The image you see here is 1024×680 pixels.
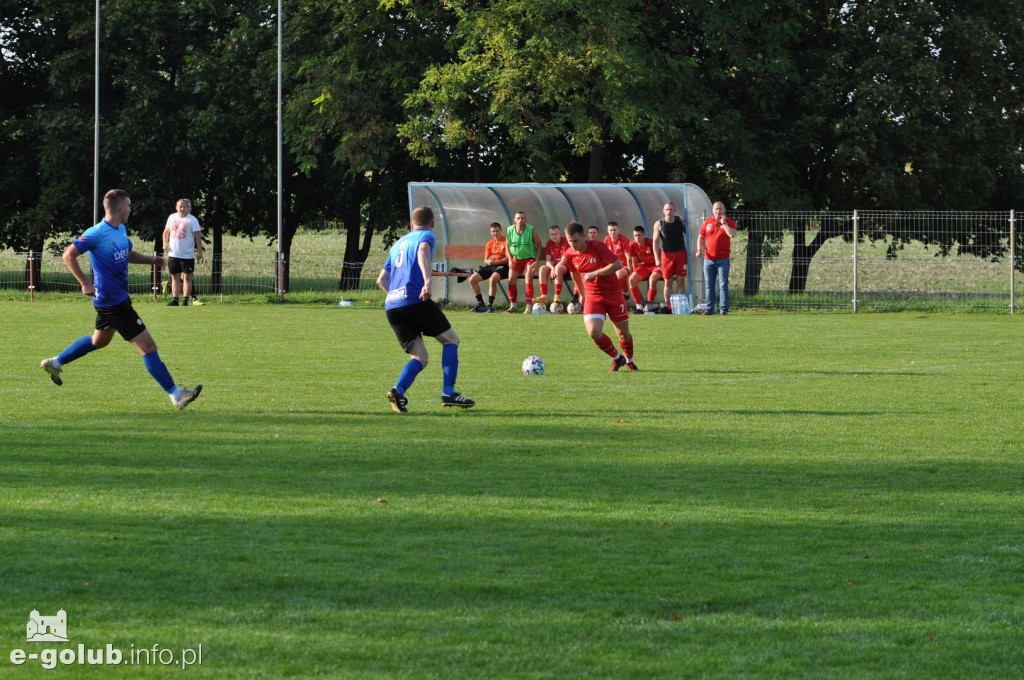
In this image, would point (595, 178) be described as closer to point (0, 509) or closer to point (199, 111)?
point (199, 111)

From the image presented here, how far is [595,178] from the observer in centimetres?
3834

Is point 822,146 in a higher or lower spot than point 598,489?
higher

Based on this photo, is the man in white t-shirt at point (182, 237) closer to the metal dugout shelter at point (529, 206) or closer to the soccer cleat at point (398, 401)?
the metal dugout shelter at point (529, 206)

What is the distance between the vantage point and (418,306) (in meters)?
12.1

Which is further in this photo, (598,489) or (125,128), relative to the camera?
(125,128)

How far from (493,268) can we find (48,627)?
23.9 metres

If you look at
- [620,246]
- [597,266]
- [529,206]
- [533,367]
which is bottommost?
[533,367]

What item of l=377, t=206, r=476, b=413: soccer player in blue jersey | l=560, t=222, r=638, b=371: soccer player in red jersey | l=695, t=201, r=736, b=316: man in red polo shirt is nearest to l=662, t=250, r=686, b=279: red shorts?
l=695, t=201, r=736, b=316: man in red polo shirt

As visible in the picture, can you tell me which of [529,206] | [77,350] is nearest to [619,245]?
[529,206]

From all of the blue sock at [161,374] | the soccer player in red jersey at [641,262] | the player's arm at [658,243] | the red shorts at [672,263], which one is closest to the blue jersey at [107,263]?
the blue sock at [161,374]

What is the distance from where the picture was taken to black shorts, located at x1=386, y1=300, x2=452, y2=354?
12141mm

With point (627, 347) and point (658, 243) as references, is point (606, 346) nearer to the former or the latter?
point (627, 347)

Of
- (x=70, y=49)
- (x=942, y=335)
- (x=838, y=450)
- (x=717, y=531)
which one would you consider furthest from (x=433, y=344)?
(x=70, y=49)

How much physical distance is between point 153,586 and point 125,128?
1429 inches
